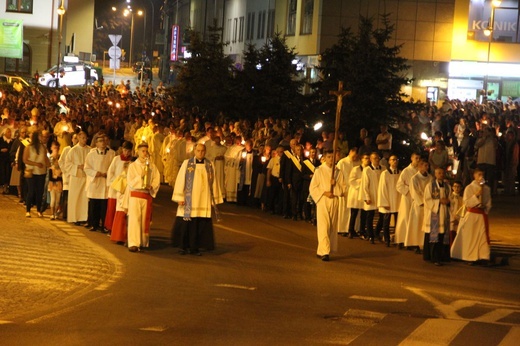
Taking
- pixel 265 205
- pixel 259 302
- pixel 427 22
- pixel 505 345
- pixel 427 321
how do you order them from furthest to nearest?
pixel 427 22 → pixel 265 205 → pixel 259 302 → pixel 427 321 → pixel 505 345

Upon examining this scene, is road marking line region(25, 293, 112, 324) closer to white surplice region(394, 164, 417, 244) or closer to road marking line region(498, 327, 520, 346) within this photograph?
road marking line region(498, 327, 520, 346)

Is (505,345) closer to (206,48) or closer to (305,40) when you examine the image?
(206,48)

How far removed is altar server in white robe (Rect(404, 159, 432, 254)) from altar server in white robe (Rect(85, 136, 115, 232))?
558 cm

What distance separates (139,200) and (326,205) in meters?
3.11

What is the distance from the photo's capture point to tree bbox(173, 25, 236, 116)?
36719 millimetres

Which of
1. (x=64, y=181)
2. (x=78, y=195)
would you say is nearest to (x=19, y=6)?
(x=64, y=181)

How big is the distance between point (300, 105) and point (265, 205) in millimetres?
8393

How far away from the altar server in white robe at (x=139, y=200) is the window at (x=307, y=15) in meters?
37.4

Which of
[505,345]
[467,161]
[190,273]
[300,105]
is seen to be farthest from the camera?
[300,105]

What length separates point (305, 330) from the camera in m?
11.4

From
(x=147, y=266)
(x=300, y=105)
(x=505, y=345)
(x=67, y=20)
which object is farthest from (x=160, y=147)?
(x=67, y=20)

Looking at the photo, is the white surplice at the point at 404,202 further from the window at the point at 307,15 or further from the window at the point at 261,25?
the window at the point at 261,25

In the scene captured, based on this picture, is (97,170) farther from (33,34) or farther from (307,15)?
(33,34)

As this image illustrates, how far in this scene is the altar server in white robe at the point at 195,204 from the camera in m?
17.4
